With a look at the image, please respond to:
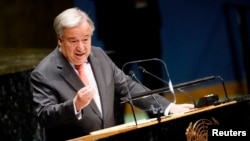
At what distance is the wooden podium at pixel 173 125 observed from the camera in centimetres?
154

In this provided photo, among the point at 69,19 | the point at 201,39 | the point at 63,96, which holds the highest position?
the point at 69,19

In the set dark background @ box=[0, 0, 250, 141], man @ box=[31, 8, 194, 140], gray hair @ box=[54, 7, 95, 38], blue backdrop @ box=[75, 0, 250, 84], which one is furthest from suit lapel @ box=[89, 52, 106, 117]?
blue backdrop @ box=[75, 0, 250, 84]

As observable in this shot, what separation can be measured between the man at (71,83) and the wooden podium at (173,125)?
25cm

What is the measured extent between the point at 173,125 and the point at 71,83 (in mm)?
533

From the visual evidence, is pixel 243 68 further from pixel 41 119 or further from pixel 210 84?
pixel 41 119

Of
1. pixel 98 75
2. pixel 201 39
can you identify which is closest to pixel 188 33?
pixel 201 39

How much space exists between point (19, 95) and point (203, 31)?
3.34 m

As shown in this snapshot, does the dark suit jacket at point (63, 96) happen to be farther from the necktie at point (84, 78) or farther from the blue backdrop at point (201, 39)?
the blue backdrop at point (201, 39)

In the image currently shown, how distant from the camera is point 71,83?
1.98 metres

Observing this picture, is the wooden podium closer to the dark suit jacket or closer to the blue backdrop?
the dark suit jacket

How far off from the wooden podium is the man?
247 mm

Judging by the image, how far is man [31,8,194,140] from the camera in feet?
6.26
